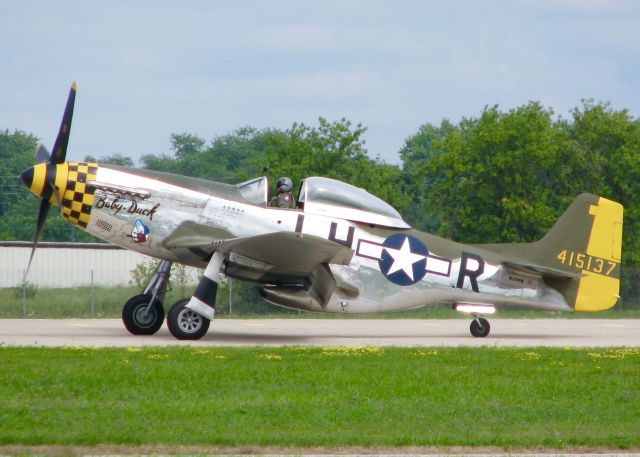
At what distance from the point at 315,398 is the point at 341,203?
24.1 ft

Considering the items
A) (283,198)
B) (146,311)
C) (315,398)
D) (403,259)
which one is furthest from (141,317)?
(315,398)

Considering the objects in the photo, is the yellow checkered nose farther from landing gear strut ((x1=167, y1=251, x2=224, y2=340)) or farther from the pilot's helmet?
the pilot's helmet

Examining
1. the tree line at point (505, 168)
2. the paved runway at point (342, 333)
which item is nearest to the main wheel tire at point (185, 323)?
the paved runway at point (342, 333)

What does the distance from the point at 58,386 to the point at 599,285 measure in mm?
11383

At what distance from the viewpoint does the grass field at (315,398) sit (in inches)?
338

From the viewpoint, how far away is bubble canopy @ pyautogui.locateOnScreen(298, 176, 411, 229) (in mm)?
17359

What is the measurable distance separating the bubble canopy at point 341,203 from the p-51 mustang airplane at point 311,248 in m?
0.02

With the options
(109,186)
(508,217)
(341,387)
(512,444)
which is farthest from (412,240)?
(508,217)

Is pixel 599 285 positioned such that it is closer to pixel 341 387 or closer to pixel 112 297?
pixel 341 387

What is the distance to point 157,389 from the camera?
35.4ft

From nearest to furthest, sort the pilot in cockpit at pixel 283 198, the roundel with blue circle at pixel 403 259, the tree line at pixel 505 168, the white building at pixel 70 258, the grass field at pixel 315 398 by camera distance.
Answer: the grass field at pixel 315 398 < the pilot in cockpit at pixel 283 198 < the roundel with blue circle at pixel 403 259 < the tree line at pixel 505 168 < the white building at pixel 70 258

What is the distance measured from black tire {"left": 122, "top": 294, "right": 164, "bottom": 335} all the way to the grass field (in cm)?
309

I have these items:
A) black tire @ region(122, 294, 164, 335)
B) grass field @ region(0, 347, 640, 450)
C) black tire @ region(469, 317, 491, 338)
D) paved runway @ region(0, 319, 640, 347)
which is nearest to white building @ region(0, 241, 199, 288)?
paved runway @ region(0, 319, 640, 347)

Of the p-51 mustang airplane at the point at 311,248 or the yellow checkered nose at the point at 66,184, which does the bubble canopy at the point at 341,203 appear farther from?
the yellow checkered nose at the point at 66,184
